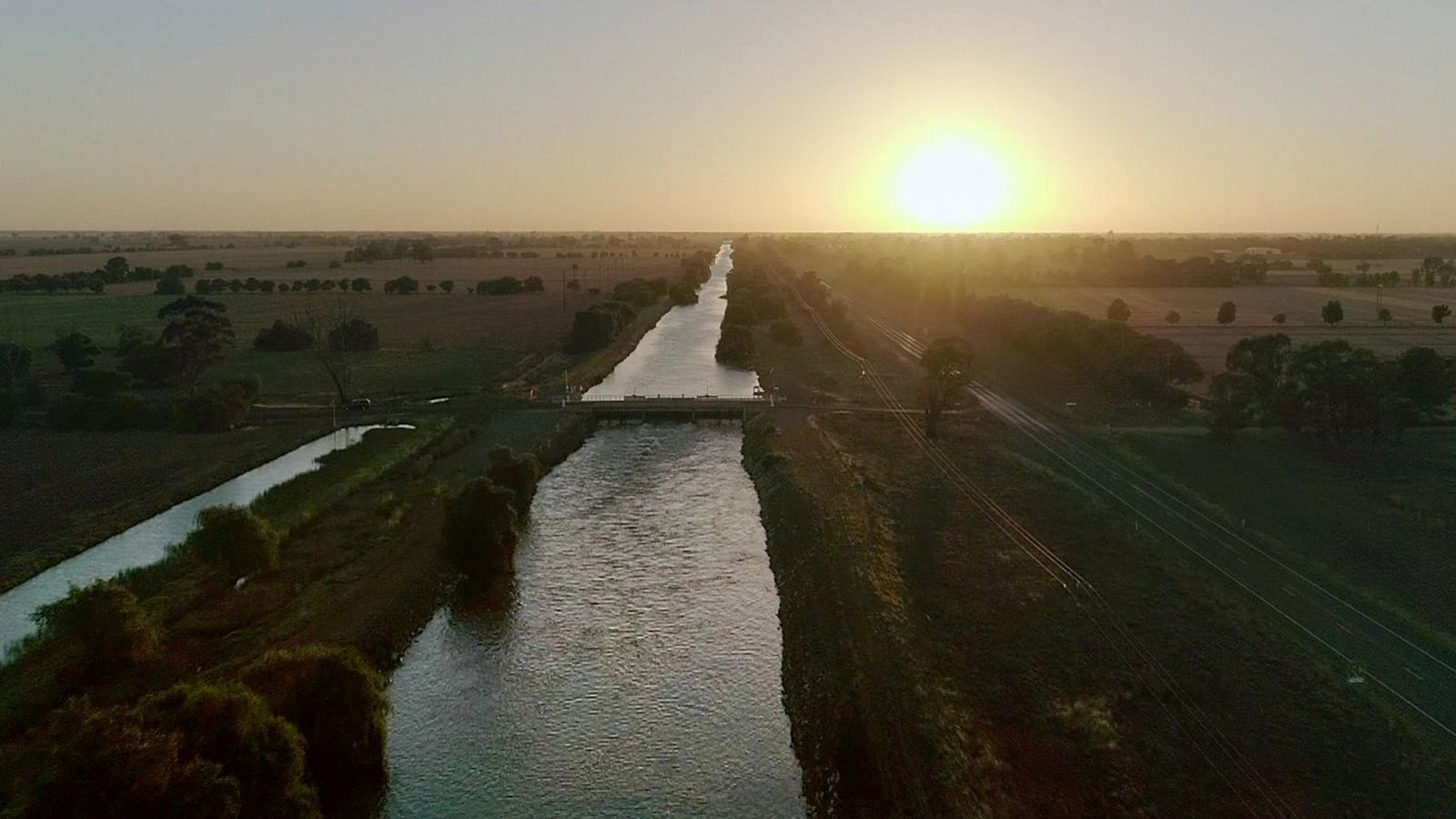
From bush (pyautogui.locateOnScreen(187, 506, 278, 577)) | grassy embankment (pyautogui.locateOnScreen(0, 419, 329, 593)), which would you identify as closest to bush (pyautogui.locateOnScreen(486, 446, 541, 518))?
bush (pyautogui.locateOnScreen(187, 506, 278, 577))

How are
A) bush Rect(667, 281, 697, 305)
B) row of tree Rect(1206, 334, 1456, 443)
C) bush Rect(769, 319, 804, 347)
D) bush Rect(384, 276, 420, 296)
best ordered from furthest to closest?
1. bush Rect(667, 281, 697, 305)
2. bush Rect(384, 276, 420, 296)
3. bush Rect(769, 319, 804, 347)
4. row of tree Rect(1206, 334, 1456, 443)

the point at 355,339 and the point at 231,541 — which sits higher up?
the point at 355,339

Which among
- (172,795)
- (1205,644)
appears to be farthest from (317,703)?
(1205,644)

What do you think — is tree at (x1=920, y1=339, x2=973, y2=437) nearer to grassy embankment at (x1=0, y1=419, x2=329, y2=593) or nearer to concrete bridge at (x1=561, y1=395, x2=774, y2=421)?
concrete bridge at (x1=561, y1=395, x2=774, y2=421)

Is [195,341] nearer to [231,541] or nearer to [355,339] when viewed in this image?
[355,339]

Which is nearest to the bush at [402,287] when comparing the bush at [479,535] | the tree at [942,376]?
the tree at [942,376]

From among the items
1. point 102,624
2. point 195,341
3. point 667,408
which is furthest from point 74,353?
point 102,624
